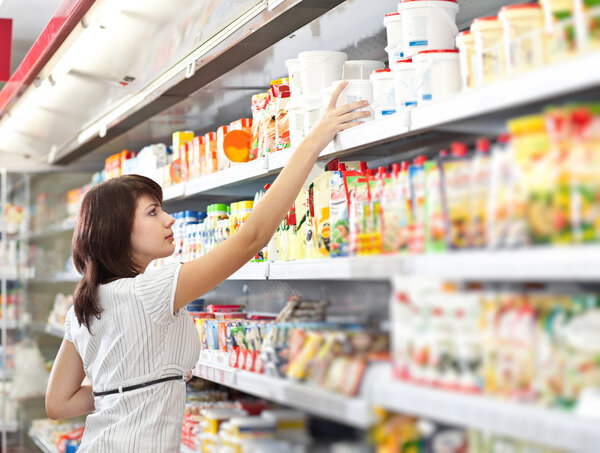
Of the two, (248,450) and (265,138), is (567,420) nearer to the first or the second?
(248,450)

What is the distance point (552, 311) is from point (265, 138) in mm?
1685

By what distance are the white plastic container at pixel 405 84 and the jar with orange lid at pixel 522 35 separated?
412mm

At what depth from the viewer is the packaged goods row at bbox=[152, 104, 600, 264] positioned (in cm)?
117

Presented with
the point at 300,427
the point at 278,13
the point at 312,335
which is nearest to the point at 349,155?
the point at 278,13

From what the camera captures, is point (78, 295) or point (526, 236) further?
point (78, 295)

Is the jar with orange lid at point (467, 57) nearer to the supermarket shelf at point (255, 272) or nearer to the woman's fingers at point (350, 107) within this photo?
the woman's fingers at point (350, 107)

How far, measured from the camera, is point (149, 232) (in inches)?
100

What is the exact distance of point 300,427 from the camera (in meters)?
1.73

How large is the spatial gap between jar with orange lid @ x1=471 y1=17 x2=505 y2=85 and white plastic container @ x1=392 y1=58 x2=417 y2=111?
1.04 feet

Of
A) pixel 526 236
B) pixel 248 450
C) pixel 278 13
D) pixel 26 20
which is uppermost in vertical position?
pixel 26 20

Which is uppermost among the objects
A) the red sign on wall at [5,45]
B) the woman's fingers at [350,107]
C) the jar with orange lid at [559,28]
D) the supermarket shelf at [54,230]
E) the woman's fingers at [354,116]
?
the red sign on wall at [5,45]

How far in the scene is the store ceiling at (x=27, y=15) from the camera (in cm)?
550

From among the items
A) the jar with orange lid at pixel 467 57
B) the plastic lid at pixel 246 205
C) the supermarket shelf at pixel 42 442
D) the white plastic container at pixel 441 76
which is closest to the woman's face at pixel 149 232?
the plastic lid at pixel 246 205

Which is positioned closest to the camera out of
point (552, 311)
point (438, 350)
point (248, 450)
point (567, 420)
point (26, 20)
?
point (567, 420)
